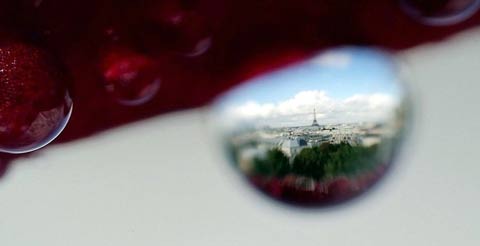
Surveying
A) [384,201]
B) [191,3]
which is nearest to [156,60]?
[191,3]

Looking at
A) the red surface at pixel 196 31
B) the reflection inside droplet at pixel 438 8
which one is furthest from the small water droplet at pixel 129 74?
the reflection inside droplet at pixel 438 8

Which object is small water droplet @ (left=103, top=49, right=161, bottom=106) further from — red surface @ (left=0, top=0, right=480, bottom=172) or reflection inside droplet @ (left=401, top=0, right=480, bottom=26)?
reflection inside droplet @ (left=401, top=0, right=480, bottom=26)

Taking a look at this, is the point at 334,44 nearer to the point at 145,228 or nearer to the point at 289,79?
the point at 289,79

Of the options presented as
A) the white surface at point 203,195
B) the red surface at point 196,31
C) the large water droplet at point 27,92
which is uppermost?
the red surface at point 196,31

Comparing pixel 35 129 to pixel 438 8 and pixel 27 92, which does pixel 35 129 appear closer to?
pixel 27 92

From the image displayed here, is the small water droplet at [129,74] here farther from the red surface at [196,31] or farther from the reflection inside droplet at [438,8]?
the reflection inside droplet at [438,8]

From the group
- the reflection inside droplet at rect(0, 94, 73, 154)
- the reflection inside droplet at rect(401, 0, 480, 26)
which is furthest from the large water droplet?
the reflection inside droplet at rect(401, 0, 480, 26)

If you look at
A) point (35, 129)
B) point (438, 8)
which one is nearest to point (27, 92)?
point (35, 129)
